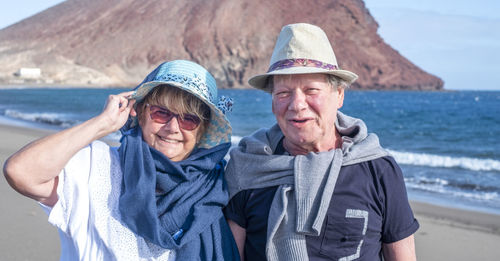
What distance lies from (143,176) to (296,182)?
66 centimetres

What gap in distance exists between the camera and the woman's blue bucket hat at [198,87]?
7.47 ft

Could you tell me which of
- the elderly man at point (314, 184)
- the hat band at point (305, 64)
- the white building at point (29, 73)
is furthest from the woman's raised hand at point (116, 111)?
the white building at point (29, 73)

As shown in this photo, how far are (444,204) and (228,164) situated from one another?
20.7 ft

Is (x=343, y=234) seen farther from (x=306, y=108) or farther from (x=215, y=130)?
(x=215, y=130)

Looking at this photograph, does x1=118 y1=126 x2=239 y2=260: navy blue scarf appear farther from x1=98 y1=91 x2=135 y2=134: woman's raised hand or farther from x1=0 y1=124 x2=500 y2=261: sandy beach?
x1=0 y1=124 x2=500 y2=261: sandy beach

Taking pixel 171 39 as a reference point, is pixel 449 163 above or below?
below

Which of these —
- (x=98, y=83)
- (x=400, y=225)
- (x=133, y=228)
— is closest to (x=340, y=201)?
(x=400, y=225)

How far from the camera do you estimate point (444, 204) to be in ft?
25.7

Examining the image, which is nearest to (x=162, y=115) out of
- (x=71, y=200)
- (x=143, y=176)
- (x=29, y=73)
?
(x=143, y=176)

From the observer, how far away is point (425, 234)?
19.3 ft

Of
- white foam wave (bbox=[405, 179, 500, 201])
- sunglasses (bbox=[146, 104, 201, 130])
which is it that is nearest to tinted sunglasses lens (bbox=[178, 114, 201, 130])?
sunglasses (bbox=[146, 104, 201, 130])

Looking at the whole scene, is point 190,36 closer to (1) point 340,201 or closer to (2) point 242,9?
(2) point 242,9

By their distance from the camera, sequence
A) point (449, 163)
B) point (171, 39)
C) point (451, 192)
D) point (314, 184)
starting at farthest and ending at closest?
point (171, 39) → point (449, 163) → point (451, 192) → point (314, 184)

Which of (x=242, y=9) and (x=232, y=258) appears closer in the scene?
(x=232, y=258)
